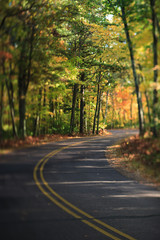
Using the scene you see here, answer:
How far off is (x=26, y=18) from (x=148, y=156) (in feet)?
4.90

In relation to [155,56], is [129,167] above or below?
below

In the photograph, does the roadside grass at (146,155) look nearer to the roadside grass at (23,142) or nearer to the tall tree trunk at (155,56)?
the tall tree trunk at (155,56)

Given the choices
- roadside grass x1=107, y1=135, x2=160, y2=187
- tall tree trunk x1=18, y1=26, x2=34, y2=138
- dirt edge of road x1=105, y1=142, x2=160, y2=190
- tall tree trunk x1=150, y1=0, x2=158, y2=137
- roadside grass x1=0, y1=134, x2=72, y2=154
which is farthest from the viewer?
→ dirt edge of road x1=105, y1=142, x2=160, y2=190

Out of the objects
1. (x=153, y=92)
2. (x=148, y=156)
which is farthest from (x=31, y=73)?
(x=148, y=156)

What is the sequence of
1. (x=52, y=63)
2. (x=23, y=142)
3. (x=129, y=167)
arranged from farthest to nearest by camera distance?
(x=129, y=167) < (x=52, y=63) < (x=23, y=142)

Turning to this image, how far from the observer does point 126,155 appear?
2404 mm

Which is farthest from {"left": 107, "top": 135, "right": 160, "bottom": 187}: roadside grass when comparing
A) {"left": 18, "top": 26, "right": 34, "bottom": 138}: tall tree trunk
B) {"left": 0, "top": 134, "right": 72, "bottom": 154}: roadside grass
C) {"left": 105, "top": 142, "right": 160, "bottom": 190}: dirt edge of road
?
{"left": 18, "top": 26, "right": 34, "bottom": 138}: tall tree trunk

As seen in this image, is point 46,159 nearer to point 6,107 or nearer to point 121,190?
point 6,107

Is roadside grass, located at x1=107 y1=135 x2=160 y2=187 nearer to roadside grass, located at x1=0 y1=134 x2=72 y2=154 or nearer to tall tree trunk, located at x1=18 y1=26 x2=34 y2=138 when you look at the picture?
roadside grass, located at x1=0 y1=134 x2=72 y2=154

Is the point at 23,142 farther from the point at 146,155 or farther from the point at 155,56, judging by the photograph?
the point at 155,56

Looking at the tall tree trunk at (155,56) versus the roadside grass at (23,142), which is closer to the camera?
the roadside grass at (23,142)

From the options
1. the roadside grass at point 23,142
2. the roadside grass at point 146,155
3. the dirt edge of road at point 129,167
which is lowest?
the dirt edge of road at point 129,167

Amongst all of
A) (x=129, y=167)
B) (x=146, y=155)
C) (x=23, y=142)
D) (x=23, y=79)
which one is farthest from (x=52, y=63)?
(x=129, y=167)

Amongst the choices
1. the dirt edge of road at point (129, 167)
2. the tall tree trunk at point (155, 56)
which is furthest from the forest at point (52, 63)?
the dirt edge of road at point (129, 167)
